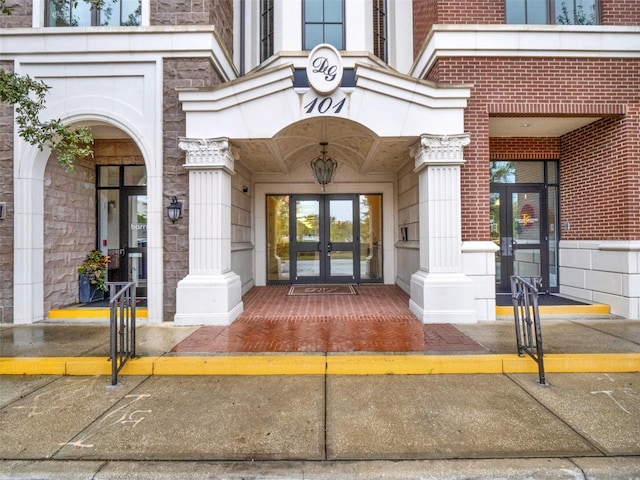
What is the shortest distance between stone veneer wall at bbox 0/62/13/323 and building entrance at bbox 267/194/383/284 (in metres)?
6.14

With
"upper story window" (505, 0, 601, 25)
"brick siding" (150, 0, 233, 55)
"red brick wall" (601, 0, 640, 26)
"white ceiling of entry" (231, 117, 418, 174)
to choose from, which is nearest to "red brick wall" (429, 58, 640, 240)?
"red brick wall" (601, 0, 640, 26)

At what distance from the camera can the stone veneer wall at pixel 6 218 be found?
22.1 ft

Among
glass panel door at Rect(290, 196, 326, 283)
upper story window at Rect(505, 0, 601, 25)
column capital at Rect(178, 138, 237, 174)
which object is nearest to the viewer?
column capital at Rect(178, 138, 237, 174)

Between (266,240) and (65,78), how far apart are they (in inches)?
243

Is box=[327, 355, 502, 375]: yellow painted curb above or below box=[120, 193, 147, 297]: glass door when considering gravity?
below

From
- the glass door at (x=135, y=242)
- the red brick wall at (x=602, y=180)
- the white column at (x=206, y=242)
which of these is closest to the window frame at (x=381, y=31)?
the red brick wall at (x=602, y=180)

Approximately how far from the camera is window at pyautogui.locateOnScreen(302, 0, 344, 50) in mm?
9305

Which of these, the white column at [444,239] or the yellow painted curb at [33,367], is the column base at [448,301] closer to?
the white column at [444,239]

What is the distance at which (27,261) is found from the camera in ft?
22.1

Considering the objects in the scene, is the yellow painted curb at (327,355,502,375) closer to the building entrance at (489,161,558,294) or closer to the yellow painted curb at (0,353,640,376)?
the yellow painted curb at (0,353,640,376)

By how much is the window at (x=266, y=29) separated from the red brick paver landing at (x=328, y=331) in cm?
726

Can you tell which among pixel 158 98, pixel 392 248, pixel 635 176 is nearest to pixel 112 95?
pixel 158 98

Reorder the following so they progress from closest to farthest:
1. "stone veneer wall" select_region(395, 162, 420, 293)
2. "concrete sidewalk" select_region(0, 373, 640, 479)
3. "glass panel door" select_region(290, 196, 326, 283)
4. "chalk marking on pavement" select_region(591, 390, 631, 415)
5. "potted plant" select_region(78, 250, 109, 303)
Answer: "concrete sidewalk" select_region(0, 373, 640, 479) < "chalk marking on pavement" select_region(591, 390, 631, 415) < "potted plant" select_region(78, 250, 109, 303) < "stone veneer wall" select_region(395, 162, 420, 293) < "glass panel door" select_region(290, 196, 326, 283)

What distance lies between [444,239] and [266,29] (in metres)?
8.15
